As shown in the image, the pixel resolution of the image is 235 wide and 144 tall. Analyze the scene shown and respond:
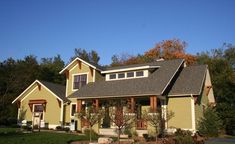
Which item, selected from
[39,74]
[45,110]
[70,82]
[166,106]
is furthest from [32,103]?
[39,74]

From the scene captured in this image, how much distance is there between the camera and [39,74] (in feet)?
167

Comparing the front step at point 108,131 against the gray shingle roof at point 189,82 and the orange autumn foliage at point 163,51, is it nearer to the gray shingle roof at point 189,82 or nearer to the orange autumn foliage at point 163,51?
the gray shingle roof at point 189,82

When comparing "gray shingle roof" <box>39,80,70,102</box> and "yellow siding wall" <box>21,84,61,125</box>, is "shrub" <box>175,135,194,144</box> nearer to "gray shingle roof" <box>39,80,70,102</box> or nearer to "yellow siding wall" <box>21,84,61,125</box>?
"gray shingle roof" <box>39,80,70,102</box>

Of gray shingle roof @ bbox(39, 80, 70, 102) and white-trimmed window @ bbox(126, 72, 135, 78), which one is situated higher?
white-trimmed window @ bbox(126, 72, 135, 78)

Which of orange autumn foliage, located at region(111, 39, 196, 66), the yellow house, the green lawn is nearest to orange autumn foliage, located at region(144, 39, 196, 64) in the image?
orange autumn foliage, located at region(111, 39, 196, 66)

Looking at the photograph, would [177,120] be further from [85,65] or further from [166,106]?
[85,65]

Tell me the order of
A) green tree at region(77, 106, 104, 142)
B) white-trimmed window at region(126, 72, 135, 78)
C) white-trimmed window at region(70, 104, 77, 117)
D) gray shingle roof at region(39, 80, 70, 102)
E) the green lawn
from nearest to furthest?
the green lawn < green tree at region(77, 106, 104, 142) < white-trimmed window at region(126, 72, 135, 78) < white-trimmed window at region(70, 104, 77, 117) < gray shingle roof at region(39, 80, 70, 102)

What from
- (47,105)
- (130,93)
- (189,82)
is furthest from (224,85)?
(47,105)

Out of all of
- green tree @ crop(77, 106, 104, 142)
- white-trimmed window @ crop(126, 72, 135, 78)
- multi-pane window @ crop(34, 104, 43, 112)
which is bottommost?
green tree @ crop(77, 106, 104, 142)

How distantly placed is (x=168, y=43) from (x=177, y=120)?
31.4m

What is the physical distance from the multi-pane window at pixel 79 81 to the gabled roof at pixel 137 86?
5.01 feet

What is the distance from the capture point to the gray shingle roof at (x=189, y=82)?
22712mm

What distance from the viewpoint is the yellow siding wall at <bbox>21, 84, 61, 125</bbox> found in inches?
1178

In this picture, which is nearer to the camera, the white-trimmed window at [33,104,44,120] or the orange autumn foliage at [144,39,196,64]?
the white-trimmed window at [33,104,44,120]
